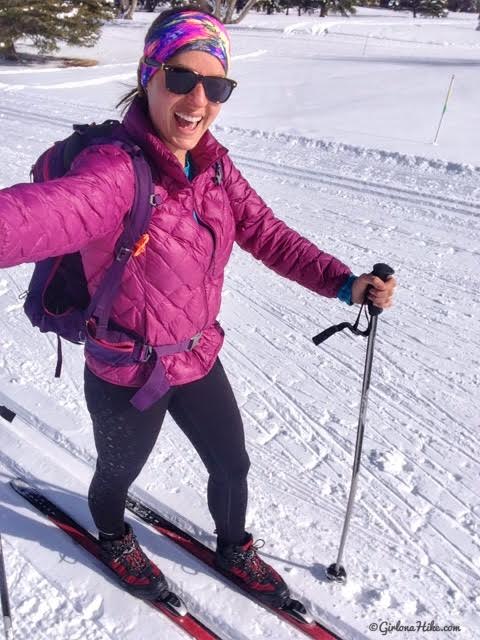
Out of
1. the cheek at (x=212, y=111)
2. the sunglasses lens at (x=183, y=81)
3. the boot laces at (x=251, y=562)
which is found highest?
the sunglasses lens at (x=183, y=81)

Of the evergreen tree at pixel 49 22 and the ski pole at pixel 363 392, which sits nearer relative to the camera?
the ski pole at pixel 363 392

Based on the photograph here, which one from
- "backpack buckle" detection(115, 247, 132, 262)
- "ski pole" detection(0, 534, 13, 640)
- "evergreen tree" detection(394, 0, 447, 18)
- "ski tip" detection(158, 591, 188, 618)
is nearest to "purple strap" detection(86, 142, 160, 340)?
"backpack buckle" detection(115, 247, 132, 262)

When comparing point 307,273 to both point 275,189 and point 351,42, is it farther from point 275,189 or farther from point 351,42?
point 351,42

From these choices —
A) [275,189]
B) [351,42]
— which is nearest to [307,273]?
[275,189]

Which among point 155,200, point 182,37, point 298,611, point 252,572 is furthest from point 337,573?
point 182,37

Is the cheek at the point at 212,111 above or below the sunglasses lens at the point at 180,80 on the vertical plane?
below

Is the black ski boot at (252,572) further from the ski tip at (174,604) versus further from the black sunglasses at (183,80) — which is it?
the black sunglasses at (183,80)

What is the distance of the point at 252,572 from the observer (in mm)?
2482

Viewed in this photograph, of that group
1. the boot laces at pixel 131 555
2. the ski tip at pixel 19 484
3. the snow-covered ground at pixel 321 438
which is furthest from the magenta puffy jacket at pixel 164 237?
the ski tip at pixel 19 484

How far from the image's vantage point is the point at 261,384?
3861 mm

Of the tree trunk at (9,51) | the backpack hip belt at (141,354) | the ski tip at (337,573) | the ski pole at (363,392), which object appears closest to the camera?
the backpack hip belt at (141,354)

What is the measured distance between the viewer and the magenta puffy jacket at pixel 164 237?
59.8 inches

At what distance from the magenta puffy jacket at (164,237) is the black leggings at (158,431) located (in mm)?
79

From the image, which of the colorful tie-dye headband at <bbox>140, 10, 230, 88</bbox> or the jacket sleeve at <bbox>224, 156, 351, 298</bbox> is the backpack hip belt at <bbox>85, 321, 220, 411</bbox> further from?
the colorful tie-dye headband at <bbox>140, 10, 230, 88</bbox>
